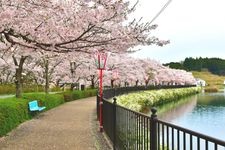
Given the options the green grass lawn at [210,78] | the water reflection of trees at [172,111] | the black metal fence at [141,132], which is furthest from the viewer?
the green grass lawn at [210,78]

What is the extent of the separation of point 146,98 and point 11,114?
2555cm

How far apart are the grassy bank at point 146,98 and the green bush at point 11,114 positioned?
6.56m

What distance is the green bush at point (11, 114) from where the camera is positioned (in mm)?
12852

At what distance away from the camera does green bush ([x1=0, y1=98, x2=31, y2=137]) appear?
12.9 meters

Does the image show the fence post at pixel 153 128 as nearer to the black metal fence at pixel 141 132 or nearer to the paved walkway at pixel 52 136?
the black metal fence at pixel 141 132

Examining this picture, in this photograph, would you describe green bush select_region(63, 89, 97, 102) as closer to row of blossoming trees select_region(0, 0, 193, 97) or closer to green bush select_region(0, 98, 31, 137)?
green bush select_region(0, 98, 31, 137)

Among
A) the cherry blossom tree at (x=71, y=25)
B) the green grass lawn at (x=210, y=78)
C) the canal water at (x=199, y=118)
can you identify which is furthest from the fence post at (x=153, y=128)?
the green grass lawn at (x=210, y=78)

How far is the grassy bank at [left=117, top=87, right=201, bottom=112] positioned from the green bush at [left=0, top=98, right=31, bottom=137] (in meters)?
6.56

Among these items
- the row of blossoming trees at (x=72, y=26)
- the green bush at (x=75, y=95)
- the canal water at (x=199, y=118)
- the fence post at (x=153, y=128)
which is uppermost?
the row of blossoming trees at (x=72, y=26)

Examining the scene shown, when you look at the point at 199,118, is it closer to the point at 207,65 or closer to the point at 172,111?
the point at 172,111

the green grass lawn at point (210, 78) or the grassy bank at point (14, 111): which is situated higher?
the green grass lawn at point (210, 78)

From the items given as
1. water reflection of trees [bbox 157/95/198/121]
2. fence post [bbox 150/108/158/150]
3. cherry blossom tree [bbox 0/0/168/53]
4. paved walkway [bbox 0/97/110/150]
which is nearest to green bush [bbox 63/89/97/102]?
water reflection of trees [bbox 157/95/198/121]

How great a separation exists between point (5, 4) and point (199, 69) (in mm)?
169372

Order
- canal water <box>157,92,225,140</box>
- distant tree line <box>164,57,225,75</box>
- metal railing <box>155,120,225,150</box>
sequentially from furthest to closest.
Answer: distant tree line <box>164,57,225,75</box>
canal water <box>157,92,225,140</box>
metal railing <box>155,120,225,150</box>
